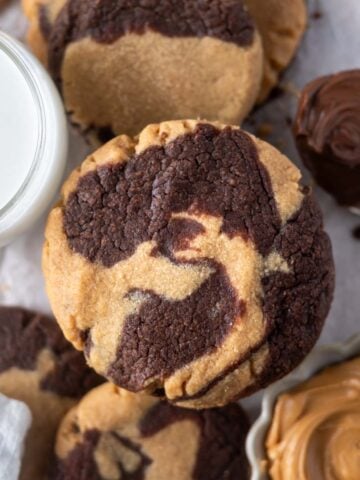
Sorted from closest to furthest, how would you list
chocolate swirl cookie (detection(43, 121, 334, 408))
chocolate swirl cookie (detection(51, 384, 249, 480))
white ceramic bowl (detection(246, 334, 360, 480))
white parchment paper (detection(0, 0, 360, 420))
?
chocolate swirl cookie (detection(43, 121, 334, 408)) < white ceramic bowl (detection(246, 334, 360, 480)) < chocolate swirl cookie (detection(51, 384, 249, 480)) < white parchment paper (detection(0, 0, 360, 420))

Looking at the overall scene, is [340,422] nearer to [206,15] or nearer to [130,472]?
[130,472]

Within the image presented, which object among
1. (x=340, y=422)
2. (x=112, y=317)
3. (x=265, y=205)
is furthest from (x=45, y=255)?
(x=340, y=422)

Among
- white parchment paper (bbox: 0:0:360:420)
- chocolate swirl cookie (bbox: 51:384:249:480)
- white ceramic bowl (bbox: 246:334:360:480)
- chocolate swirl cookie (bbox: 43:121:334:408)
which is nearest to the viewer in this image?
chocolate swirl cookie (bbox: 43:121:334:408)

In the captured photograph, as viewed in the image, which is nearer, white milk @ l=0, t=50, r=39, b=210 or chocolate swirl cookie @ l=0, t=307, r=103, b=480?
white milk @ l=0, t=50, r=39, b=210

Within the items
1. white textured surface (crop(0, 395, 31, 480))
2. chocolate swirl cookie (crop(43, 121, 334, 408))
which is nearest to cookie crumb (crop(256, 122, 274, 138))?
chocolate swirl cookie (crop(43, 121, 334, 408))

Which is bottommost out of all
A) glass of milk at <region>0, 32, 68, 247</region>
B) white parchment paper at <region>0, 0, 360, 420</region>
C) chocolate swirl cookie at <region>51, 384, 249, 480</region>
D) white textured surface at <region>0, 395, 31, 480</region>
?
chocolate swirl cookie at <region>51, 384, 249, 480</region>

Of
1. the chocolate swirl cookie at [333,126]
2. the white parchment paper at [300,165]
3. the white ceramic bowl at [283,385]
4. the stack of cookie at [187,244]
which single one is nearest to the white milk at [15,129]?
the stack of cookie at [187,244]

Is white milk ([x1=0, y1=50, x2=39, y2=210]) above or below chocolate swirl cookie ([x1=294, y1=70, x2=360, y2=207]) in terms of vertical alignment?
above

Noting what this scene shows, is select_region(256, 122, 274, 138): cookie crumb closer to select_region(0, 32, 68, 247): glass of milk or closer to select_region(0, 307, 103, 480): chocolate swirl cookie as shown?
select_region(0, 32, 68, 247): glass of milk
